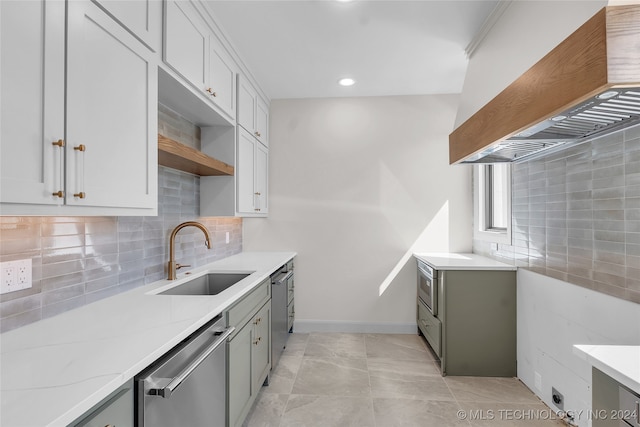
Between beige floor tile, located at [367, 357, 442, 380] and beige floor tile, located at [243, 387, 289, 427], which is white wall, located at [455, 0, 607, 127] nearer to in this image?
beige floor tile, located at [367, 357, 442, 380]

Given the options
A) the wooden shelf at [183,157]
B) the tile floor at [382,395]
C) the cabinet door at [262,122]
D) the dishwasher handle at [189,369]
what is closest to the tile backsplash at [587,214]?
the tile floor at [382,395]

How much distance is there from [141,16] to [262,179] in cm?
209

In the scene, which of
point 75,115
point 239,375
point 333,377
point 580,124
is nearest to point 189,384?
point 239,375

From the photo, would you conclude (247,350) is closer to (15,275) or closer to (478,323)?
(15,275)

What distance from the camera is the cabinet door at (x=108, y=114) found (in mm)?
→ 1062

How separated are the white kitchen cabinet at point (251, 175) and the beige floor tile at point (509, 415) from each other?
223 cm

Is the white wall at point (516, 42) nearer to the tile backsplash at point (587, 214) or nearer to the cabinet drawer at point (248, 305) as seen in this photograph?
the tile backsplash at point (587, 214)

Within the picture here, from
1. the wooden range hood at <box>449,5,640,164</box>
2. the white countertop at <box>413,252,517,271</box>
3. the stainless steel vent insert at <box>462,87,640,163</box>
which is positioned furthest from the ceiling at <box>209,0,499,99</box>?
the white countertop at <box>413,252,517,271</box>

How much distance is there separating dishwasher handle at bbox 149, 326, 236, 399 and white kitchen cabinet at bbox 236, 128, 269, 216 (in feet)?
4.43

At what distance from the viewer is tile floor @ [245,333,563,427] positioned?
210 centimetres

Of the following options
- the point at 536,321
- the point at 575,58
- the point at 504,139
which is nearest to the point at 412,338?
the point at 536,321

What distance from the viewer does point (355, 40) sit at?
8.09ft

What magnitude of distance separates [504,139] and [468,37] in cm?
114

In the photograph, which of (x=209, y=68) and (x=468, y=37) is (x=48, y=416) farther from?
(x=468, y=37)
